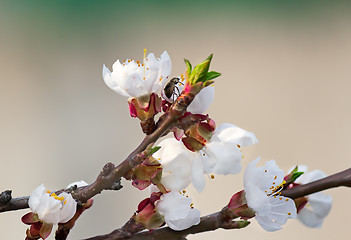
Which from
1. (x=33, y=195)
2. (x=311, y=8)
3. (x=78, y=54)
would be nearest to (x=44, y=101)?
(x=78, y=54)

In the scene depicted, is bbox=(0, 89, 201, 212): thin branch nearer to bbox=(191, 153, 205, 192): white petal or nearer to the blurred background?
bbox=(191, 153, 205, 192): white petal

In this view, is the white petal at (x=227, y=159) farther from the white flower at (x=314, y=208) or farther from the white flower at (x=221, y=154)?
the white flower at (x=314, y=208)

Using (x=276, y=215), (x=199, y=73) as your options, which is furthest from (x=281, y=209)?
(x=199, y=73)

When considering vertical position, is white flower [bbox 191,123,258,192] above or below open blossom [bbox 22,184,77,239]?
above

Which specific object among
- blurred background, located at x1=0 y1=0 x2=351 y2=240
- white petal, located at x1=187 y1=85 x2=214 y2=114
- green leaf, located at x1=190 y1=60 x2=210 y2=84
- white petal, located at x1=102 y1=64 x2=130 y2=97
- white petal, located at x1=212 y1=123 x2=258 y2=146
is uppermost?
green leaf, located at x1=190 y1=60 x2=210 y2=84

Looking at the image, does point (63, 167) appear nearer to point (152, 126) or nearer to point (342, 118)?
point (342, 118)

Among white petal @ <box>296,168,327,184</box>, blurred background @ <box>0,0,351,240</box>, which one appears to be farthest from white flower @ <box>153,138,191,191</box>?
blurred background @ <box>0,0,351,240</box>

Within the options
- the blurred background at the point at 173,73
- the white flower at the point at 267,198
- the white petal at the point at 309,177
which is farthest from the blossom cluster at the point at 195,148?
the blurred background at the point at 173,73
